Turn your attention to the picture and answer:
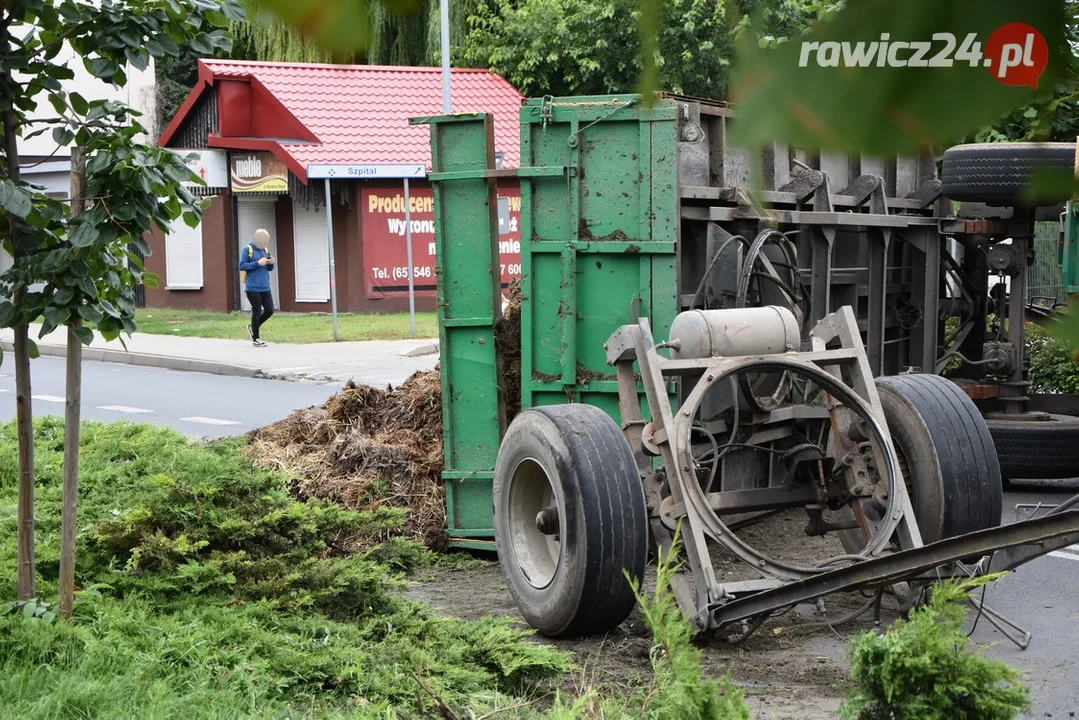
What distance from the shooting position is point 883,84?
1.04 metres

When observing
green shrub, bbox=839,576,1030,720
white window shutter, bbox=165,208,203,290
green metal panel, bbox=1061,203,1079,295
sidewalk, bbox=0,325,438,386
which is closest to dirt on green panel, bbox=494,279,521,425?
green shrub, bbox=839,576,1030,720

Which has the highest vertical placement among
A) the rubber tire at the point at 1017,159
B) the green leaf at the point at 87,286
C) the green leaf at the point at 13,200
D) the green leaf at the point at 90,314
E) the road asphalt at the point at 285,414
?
the green leaf at the point at 13,200

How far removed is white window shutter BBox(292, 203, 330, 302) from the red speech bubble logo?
2361 cm

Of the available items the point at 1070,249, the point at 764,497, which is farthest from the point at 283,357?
the point at 1070,249

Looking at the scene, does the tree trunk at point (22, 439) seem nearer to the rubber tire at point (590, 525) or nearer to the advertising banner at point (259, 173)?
the rubber tire at point (590, 525)

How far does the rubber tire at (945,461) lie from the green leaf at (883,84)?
15.9 ft

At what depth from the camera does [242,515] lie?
5324 millimetres

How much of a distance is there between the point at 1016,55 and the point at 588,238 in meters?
5.37

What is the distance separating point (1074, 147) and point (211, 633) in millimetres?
3732

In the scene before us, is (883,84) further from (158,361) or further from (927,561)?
(158,361)

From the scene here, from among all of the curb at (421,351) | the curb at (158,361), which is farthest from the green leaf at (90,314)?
the curb at (421,351)

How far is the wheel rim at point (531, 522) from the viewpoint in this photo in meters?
5.60

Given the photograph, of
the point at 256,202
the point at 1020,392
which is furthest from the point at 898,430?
the point at 256,202

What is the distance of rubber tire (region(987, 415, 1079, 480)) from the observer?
8.25m
